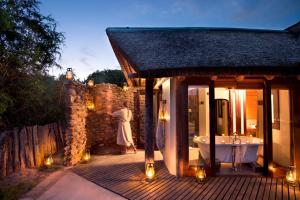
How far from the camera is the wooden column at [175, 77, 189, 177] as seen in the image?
193 inches

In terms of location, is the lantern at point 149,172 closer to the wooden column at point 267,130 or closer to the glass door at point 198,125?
the glass door at point 198,125

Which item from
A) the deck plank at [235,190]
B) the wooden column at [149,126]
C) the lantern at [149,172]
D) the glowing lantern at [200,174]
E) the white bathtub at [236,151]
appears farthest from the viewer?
the white bathtub at [236,151]

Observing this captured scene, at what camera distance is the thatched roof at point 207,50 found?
4352mm

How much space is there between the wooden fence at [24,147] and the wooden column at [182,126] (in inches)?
134

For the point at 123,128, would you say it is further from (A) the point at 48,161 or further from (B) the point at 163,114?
(A) the point at 48,161

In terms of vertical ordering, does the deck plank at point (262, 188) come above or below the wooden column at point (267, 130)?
below

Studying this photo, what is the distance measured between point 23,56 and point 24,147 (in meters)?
2.01

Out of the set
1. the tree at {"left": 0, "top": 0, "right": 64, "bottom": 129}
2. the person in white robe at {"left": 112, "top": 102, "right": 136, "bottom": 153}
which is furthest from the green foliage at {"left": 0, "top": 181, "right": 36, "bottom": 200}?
the person in white robe at {"left": 112, "top": 102, "right": 136, "bottom": 153}

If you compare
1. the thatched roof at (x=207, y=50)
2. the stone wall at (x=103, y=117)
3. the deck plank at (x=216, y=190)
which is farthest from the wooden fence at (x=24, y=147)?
the deck plank at (x=216, y=190)

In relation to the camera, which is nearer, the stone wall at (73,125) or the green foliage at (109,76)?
the stone wall at (73,125)

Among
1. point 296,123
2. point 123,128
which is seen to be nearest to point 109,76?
point 123,128

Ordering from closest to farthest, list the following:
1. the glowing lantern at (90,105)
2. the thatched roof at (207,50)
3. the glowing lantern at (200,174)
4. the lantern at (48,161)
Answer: the thatched roof at (207,50) → the glowing lantern at (200,174) → the lantern at (48,161) → the glowing lantern at (90,105)

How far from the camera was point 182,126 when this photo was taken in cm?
496

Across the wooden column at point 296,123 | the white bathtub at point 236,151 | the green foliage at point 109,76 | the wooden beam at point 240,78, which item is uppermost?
the green foliage at point 109,76
